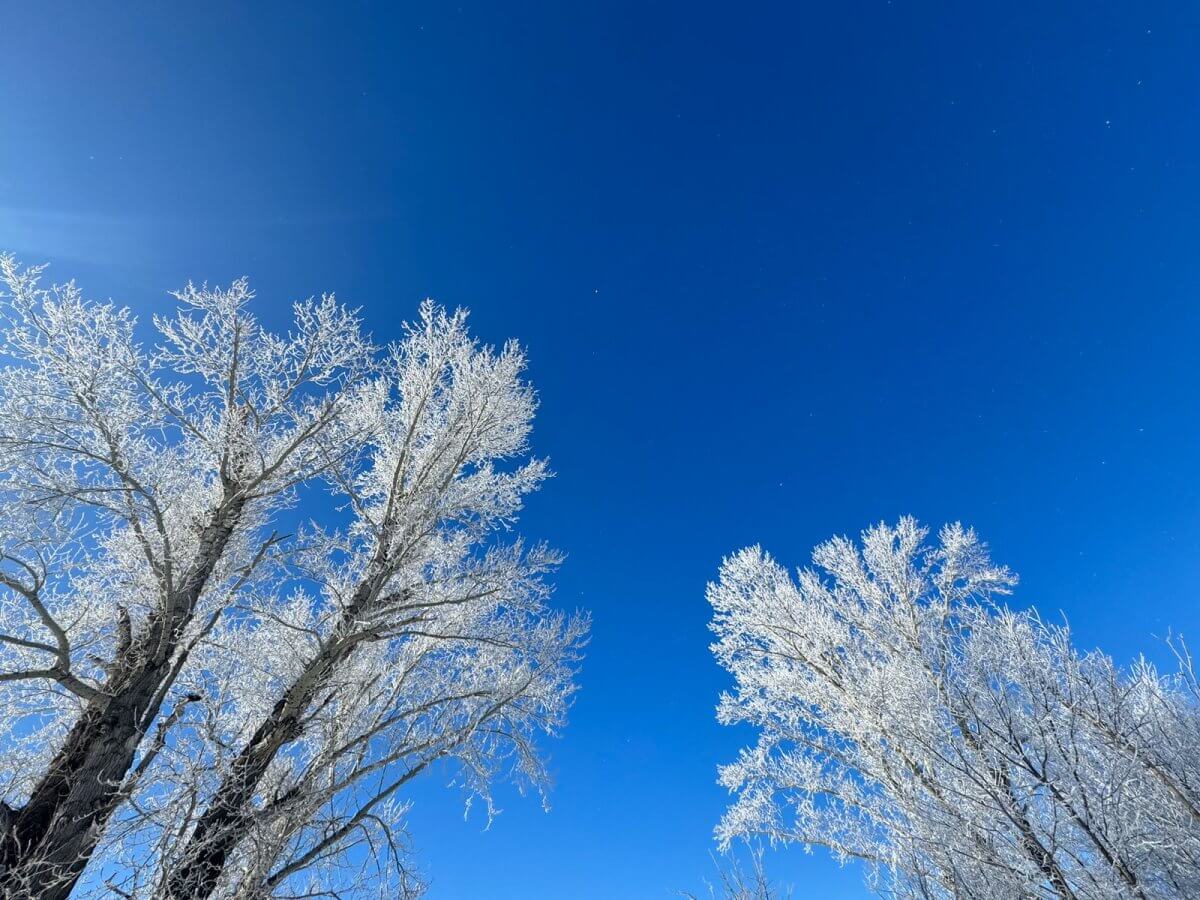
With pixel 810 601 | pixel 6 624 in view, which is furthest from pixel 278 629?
pixel 810 601

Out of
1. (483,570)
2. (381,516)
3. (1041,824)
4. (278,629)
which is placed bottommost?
(1041,824)

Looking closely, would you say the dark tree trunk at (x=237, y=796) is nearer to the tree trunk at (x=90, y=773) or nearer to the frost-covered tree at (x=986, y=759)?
the tree trunk at (x=90, y=773)

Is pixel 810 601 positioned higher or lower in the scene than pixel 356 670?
higher

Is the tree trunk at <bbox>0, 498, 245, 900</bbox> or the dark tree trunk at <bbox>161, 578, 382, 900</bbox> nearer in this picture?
the tree trunk at <bbox>0, 498, 245, 900</bbox>

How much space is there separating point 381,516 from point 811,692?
660 centimetres

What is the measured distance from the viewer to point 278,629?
660 cm

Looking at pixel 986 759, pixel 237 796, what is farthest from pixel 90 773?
pixel 986 759

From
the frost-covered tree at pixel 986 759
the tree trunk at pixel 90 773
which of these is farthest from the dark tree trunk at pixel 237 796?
the frost-covered tree at pixel 986 759

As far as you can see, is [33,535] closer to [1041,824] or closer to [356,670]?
[356,670]

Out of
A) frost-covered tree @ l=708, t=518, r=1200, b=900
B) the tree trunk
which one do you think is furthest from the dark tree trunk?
frost-covered tree @ l=708, t=518, r=1200, b=900

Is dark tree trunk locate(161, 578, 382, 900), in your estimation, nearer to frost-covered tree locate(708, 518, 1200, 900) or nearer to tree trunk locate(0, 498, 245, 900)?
tree trunk locate(0, 498, 245, 900)

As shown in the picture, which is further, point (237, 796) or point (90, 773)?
point (237, 796)

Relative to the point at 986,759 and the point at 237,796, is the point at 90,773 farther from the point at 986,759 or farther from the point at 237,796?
the point at 986,759

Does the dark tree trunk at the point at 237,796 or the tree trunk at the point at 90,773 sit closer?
the tree trunk at the point at 90,773
